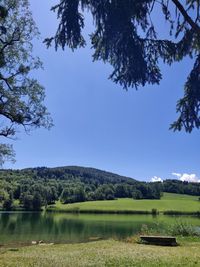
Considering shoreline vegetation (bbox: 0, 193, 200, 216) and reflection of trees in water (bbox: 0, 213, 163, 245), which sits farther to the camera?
shoreline vegetation (bbox: 0, 193, 200, 216)

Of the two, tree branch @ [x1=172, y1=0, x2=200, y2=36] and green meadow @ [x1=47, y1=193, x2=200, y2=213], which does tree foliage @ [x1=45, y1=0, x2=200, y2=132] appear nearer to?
tree branch @ [x1=172, y1=0, x2=200, y2=36]

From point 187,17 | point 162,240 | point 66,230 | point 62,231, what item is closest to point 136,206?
point 66,230

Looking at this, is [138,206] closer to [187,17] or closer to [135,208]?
[135,208]

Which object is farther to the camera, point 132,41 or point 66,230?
point 66,230

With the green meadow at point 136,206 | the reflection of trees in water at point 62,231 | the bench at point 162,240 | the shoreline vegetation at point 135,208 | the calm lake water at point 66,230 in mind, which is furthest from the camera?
the green meadow at point 136,206

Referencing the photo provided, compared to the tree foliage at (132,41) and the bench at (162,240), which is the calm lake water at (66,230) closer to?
the bench at (162,240)

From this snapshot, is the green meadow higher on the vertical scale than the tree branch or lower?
higher

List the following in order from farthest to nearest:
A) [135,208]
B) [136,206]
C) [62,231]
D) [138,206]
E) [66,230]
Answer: [138,206] < [136,206] < [135,208] < [66,230] < [62,231]

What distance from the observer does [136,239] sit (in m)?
23.8

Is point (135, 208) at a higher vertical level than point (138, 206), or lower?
lower

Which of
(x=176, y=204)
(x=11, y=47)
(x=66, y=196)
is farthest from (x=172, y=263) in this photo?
(x=66, y=196)

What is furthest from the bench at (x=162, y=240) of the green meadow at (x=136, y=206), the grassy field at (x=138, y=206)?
the grassy field at (x=138, y=206)

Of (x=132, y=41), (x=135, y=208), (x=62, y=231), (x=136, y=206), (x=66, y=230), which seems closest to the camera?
(x=132, y=41)

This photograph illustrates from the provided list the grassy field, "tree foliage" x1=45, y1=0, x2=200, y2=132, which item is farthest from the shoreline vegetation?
"tree foliage" x1=45, y1=0, x2=200, y2=132
